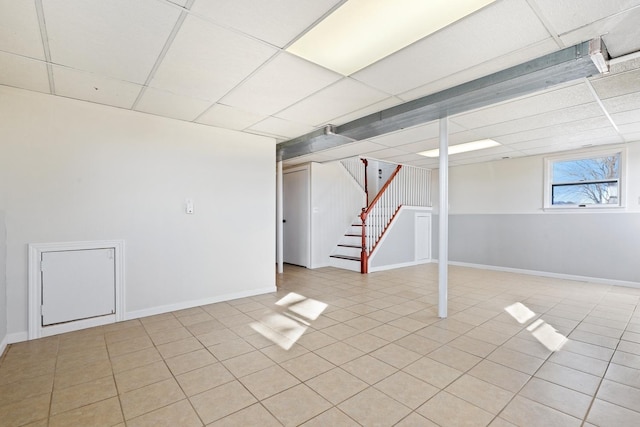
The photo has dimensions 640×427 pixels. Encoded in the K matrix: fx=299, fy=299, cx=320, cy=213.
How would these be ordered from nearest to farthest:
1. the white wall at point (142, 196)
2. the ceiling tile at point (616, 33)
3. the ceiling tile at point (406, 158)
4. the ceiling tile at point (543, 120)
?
1. the ceiling tile at point (616, 33)
2. the white wall at point (142, 196)
3. the ceiling tile at point (543, 120)
4. the ceiling tile at point (406, 158)

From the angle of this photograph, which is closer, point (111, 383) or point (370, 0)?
point (370, 0)

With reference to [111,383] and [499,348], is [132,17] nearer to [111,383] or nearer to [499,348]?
[111,383]

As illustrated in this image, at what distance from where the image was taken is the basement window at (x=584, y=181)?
5512mm

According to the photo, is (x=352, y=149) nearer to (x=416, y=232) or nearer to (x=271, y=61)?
(x=416, y=232)

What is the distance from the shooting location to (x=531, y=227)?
21.1 feet

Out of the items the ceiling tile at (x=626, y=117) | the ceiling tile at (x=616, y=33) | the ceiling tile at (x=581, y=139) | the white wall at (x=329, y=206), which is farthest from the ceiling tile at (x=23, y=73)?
the ceiling tile at (x=581, y=139)

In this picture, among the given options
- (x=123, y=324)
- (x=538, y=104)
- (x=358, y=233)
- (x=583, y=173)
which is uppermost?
(x=538, y=104)

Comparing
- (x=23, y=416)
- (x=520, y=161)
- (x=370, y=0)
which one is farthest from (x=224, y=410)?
(x=520, y=161)

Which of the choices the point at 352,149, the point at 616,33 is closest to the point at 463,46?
the point at 616,33

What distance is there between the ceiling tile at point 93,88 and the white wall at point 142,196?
8.0 inches

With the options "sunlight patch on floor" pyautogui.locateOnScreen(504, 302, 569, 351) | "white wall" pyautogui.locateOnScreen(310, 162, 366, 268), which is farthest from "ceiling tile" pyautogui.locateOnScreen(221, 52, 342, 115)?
"white wall" pyautogui.locateOnScreen(310, 162, 366, 268)

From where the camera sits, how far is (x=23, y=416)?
1.88 meters

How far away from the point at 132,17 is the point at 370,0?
1.55 m

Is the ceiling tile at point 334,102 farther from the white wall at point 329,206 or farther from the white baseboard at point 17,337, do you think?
the white baseboard at point 17,337
